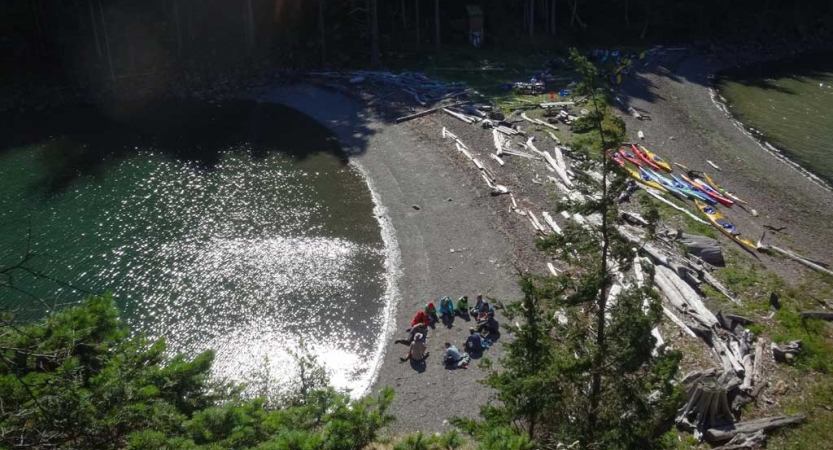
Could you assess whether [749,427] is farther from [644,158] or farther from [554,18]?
[554,18]

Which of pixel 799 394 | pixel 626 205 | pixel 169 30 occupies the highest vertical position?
pixel 169 30

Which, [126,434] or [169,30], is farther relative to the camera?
[169,30]

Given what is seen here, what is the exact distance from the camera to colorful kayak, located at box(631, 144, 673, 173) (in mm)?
27797

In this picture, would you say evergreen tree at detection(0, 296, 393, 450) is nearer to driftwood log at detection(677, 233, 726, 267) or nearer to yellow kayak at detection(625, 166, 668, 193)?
driftwood log at detection(677, 233, 726, 267)

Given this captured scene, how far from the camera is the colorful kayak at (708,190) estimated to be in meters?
25.4

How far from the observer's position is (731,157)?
99.7ft

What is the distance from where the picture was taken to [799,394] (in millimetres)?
15242

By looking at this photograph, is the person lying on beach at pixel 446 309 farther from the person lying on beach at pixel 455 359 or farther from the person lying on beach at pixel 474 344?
the person lying on beach at pixel 455 359

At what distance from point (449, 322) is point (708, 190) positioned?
14291mm

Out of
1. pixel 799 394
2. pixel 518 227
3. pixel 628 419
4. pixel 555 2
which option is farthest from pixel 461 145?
pixel 555 2

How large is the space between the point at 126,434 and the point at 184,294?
11624 mm

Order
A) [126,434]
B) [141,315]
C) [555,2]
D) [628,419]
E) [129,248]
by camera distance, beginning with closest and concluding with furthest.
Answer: [628,419]
[126,434]
[141,315]
[129,248]
[555,2]

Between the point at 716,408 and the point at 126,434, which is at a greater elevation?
the point at 126,434

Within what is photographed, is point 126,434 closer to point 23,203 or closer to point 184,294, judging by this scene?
point 184,294
